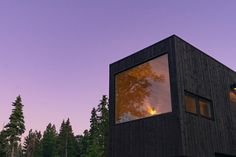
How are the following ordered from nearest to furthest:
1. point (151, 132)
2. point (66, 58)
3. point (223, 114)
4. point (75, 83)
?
point (151, 132) < point (223, 114) < point (66, 58) < point (75, 83)

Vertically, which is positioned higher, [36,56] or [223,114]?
[36,56]

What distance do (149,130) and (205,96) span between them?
3.29 metres

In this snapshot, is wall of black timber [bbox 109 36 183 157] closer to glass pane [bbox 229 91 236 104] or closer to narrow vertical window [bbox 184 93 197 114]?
narrow vertical window [bbox 184 93 197 114]

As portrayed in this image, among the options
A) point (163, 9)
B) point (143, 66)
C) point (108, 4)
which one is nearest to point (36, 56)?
point (108, 4)

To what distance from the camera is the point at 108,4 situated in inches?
998

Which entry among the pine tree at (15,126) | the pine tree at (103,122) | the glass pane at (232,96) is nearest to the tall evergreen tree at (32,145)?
the pine tree at (15,126)

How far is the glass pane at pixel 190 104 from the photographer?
10.7m

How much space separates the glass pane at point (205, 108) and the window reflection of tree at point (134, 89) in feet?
7.55

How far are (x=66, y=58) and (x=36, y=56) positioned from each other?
4165 millimetres

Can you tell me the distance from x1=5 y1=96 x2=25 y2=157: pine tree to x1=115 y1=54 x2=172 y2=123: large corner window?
35953mm

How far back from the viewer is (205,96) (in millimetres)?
12023

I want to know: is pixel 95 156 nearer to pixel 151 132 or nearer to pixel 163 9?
pixel 163 9

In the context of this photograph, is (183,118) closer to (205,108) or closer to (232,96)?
(205,108)

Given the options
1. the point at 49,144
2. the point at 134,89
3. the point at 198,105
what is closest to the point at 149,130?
the point at 134,89
